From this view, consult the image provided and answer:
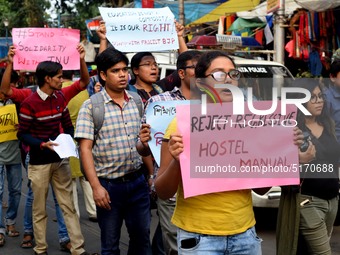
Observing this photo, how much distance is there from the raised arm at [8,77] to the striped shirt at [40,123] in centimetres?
33

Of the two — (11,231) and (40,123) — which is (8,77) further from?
(11,231)

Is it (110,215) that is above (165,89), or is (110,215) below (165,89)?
below

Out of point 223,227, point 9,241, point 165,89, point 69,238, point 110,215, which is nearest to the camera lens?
point 223,227

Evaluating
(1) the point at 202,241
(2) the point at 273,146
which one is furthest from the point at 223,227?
(2) the point at 273,146

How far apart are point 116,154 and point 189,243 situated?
1581mm

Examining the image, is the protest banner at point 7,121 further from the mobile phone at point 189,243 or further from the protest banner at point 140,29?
the mobile phone at point 189,243

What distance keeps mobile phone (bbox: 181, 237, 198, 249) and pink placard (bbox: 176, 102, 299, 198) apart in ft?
0.86

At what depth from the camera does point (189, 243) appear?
3.12m

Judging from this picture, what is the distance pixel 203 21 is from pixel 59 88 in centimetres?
1180

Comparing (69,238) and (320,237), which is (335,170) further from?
(69,238)

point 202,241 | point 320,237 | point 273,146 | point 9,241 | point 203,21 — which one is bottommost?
point 9,241

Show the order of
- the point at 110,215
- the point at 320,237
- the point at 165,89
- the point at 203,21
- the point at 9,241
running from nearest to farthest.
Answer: the point at 320,237, the point at 110,215, the point at 165,89, the point at 9,241, the point at 203,21

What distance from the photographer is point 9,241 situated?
6.67 m

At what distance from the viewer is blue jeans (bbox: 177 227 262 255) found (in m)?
3.08
